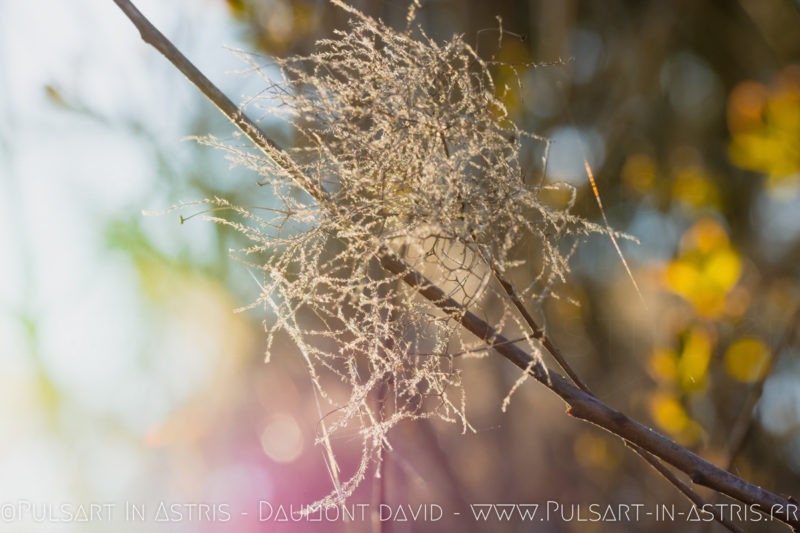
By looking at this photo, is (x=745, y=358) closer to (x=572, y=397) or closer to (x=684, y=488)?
(x=684, y=488)

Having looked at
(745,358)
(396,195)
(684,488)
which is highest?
(745,358)

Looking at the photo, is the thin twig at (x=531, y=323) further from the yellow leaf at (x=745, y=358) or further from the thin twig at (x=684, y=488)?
the yellow leaf at (x=745, y=358)

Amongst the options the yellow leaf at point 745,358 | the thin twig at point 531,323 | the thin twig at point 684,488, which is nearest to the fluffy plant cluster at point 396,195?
the thin twig at point 531,323

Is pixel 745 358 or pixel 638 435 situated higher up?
pixel 745 358

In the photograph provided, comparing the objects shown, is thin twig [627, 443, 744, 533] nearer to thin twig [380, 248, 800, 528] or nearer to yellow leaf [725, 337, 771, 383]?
thin twig [380, 248, 800, 528]

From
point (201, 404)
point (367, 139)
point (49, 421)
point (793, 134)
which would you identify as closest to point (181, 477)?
point (201, 404)

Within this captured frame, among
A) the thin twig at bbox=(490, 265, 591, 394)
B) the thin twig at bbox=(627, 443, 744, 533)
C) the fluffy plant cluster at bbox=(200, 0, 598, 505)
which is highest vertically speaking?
the fluffy plant cluster at bbox=(200, 0, 598, 505)

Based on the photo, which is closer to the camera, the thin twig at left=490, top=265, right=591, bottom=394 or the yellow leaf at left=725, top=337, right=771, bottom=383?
the thin twig at left=490, top=265, right=591, bottom=394

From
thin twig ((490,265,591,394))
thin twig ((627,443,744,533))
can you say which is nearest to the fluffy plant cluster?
thin twig ((490,265,591,394))

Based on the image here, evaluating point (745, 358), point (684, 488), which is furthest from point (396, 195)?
point (745, 358)
